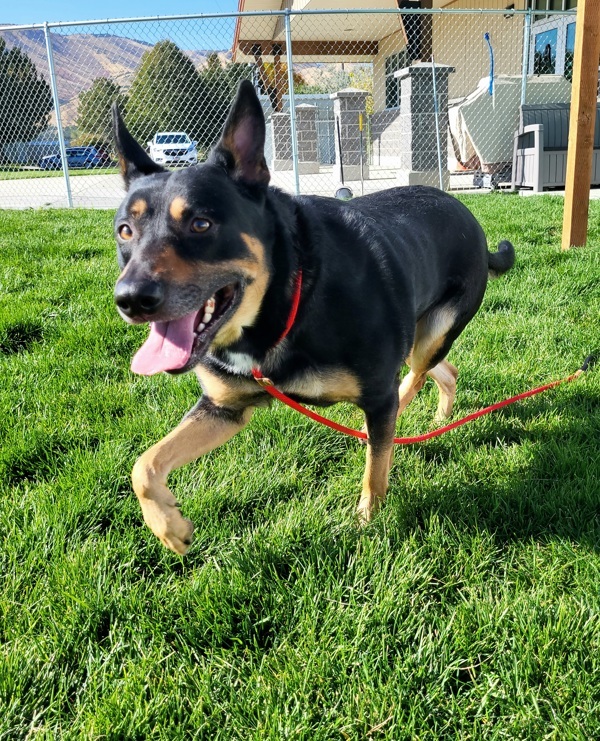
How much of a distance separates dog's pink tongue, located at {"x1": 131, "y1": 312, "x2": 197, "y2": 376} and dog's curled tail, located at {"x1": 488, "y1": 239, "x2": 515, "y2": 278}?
240 cm

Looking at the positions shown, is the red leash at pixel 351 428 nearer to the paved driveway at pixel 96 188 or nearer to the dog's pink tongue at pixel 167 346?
the dog's pink tongue at pixel 167 346

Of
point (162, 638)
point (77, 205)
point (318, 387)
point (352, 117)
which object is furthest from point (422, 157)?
point (162, 638)

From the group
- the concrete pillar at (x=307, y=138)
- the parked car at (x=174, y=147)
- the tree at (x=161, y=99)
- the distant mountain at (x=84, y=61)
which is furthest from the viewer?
the concrete pillar at (x=307, y=138)

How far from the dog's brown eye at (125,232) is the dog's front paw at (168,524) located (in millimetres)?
984

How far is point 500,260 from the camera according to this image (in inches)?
154

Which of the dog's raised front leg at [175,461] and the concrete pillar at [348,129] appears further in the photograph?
the concrete pillar at [348,129]

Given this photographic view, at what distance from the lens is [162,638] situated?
1.91m

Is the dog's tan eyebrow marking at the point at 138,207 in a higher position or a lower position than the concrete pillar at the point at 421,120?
lower

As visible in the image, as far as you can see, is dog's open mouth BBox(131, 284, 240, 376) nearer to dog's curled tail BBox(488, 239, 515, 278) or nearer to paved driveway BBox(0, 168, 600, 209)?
dog's curled tail BBox(488, 239, 515, 278)

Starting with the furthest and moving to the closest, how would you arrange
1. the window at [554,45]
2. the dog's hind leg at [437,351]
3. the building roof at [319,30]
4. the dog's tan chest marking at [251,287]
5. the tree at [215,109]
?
the building roof at [319,30], the window at [554,45], the tree at [215,109], the dog's hind leg at [437,351], the dog's tan chest marking at [251,287]

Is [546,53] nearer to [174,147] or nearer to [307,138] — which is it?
[307,138]

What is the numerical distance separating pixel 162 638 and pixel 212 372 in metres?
1.01

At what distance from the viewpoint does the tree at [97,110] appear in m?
14.6

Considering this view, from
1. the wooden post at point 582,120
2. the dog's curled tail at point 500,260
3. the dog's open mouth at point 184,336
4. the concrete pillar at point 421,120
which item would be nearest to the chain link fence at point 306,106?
the concrete pillar at point 421,120
